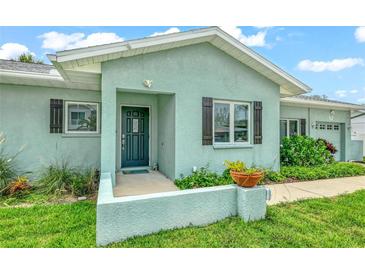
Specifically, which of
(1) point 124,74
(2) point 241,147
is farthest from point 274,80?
(1) point 124,74

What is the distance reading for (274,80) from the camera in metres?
7.66

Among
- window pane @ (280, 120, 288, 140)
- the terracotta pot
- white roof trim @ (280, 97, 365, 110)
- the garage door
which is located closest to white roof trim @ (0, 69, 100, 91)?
the terracotta pot

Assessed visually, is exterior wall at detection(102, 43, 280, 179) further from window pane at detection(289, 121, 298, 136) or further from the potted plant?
window pane at detection(289, 121, 298, 136)

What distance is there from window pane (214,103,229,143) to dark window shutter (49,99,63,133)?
5206 mm

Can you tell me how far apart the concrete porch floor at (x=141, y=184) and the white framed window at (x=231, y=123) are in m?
2.21

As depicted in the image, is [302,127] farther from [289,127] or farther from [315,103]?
[315,103]

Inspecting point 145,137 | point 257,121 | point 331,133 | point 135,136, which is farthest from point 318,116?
point 135,136

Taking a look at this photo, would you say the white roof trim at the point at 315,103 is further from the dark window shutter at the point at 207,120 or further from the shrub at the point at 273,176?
the dark window shutter at the point at 207,120

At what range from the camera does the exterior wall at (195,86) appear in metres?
5.70

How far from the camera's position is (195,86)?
6.49 meters
